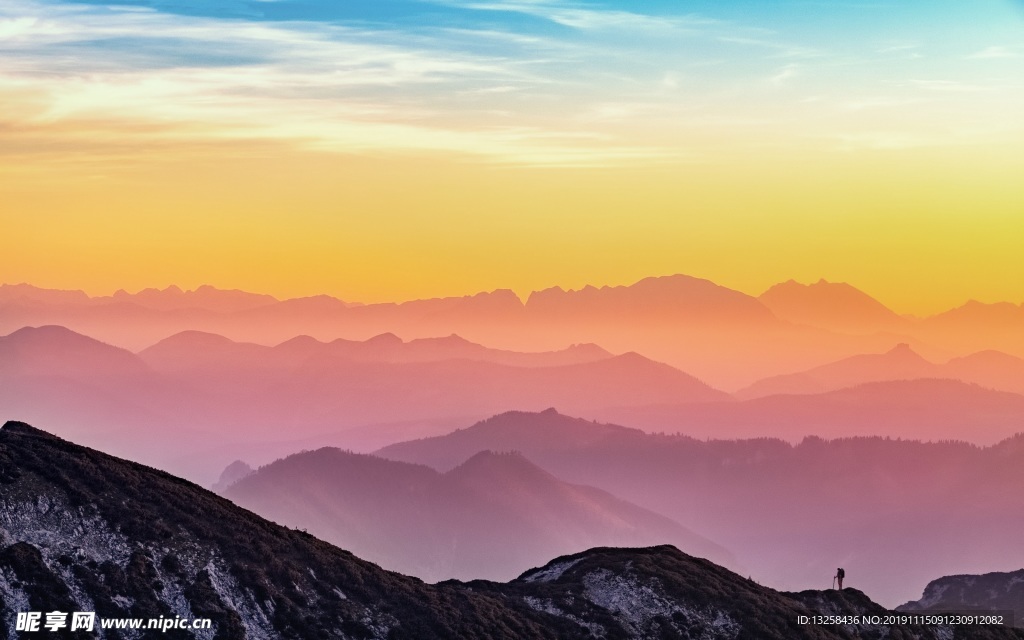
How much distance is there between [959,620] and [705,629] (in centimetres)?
3502

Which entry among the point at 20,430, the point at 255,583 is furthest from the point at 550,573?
the point at 20,430

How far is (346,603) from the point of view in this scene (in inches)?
4168

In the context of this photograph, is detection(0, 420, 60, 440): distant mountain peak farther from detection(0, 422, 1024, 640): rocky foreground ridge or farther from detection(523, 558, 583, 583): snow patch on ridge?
detection(523, 558, 583, 583): snow patch on ridge

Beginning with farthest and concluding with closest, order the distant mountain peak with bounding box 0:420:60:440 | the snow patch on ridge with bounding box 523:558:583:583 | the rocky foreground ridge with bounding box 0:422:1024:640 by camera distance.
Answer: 1. the snow patch on ridge with bounding box 523:558:583:583
2. the distant mountain peak with bounding box 0:420:60:440
3. the rocky foreground ridge with bounding box 0:422:1024:640

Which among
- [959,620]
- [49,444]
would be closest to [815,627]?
[959,620]

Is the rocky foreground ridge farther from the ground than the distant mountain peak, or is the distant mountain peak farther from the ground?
the distant mountain peak

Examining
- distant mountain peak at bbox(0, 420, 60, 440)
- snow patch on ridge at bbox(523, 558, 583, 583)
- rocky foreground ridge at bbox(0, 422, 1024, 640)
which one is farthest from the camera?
snow patch on ridge at bbox(523, 558, 583, 583)

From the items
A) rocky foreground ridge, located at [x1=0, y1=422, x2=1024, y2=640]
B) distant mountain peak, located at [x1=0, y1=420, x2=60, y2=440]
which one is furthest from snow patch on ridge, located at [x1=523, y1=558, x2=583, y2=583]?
distant mountain peak, located at [x1=0, y1=420, x2=60, y2=440]

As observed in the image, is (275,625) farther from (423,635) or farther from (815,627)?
(815,627)

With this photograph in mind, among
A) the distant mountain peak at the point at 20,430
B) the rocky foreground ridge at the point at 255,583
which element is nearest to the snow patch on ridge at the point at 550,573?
the rocky foreground ridge at the point at 255,583

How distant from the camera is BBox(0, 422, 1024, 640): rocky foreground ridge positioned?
314ft

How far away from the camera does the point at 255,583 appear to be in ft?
336

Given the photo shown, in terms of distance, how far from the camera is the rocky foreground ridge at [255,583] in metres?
95.7

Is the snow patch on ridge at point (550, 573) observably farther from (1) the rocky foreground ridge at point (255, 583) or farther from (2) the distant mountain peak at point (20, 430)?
(2) the distant mountain peak at point (20, 430)
